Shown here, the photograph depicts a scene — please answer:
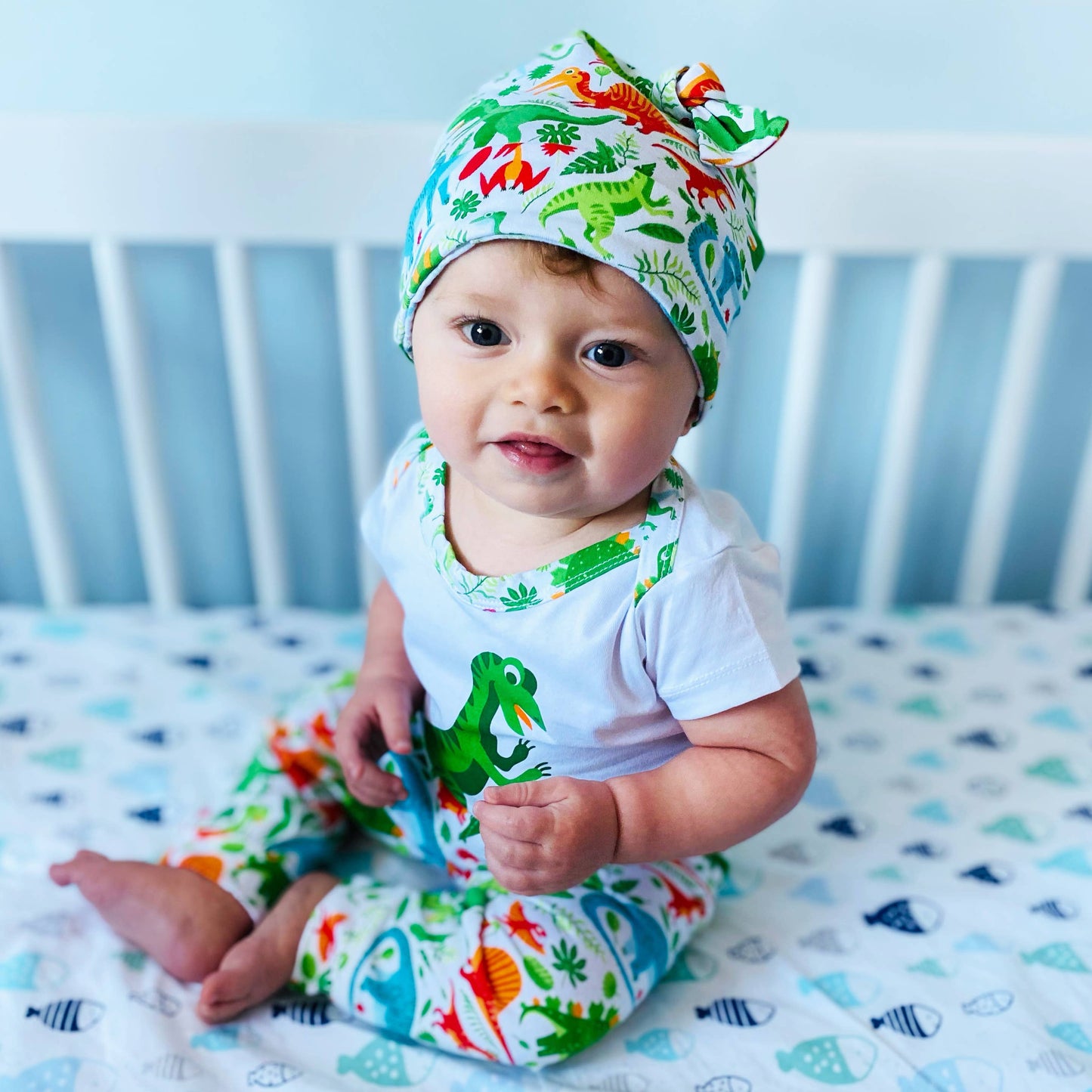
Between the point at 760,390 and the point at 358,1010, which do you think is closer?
the point at 358,1010

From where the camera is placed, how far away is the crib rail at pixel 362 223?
90 centimetres

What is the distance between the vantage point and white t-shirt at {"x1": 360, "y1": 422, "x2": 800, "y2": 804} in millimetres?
599

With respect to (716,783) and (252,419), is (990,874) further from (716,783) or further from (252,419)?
(252,419)

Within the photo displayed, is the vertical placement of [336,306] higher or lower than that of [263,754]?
higher

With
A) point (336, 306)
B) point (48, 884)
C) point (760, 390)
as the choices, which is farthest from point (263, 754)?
point (760, 390)

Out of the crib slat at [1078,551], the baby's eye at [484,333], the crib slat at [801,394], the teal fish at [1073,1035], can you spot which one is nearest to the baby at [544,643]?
the baby's eye at [484,333]

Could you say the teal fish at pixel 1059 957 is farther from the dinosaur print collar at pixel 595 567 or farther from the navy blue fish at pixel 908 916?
the dinosaur print collar at pixel 595 567

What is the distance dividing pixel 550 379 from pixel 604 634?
0.52 ft

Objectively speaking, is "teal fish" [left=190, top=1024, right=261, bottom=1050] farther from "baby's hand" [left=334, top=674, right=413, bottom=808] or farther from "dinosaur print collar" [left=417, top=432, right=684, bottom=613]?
"dinosaur print collar" [left=417, top=432, right=684, bottom=613]

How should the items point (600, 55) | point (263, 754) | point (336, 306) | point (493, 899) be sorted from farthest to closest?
point (336, 306) → point (263, 754) → point (493, 899) → point (600, 55)

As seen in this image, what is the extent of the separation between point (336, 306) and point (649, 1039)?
753mm

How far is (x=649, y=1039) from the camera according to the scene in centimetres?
68

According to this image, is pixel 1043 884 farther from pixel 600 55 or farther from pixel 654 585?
pixel 600 55

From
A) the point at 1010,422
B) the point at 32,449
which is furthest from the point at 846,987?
the point at 32,449
